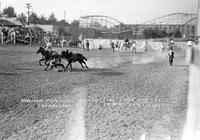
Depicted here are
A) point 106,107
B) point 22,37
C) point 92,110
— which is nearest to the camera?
point 92,110

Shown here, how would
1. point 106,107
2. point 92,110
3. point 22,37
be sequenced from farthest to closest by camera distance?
1. point 22,37
2. point 106,107
3. point 92,110

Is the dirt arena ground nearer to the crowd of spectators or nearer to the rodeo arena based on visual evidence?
the rodeo arena

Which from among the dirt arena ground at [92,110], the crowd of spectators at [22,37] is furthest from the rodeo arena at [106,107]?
the crowd of spectators at [22,37]

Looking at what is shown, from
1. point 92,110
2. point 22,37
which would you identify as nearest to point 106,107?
point 92,110

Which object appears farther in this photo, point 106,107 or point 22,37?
point 22,37

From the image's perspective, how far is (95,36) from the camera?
5572 centimetres

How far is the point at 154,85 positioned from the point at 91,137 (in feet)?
17.4

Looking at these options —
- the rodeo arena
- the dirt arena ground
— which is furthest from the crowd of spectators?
the dirt arena ground

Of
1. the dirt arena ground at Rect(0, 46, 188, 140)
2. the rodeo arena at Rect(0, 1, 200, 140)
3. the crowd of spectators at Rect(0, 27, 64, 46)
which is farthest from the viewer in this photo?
the crowd of spectators at Rect(0, 27, 64, 46)

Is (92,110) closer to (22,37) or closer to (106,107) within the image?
(106,107)

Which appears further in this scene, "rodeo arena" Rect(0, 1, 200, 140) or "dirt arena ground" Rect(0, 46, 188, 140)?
"dirt arena ground" Rect(0, 46, 188, 140)

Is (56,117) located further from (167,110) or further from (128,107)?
(167,110)

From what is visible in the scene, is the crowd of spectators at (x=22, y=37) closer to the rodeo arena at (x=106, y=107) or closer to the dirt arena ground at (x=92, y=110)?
the rodeo arena at (x=106, y=107)

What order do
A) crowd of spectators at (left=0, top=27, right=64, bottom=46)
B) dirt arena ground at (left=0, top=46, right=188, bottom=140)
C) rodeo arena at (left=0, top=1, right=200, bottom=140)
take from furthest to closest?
crowd of spectators at (left=0, top=27, right=64, bottom=46), dirt arena ground at (left=0, top=46, right=188, bottom=140), rodeo arena at (left=0, top=1, right=200, bottom=140)
